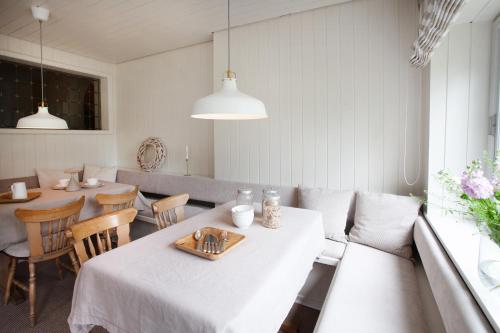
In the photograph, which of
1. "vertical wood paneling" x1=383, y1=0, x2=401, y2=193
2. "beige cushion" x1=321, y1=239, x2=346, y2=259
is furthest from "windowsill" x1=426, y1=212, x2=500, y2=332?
"beige cushion" x1=321, y1=239, x2=346, y2=259

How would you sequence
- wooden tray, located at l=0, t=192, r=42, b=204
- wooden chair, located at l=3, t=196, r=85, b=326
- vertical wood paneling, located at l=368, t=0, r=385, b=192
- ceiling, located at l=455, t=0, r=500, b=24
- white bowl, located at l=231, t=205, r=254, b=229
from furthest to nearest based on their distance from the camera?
vertical wood paneling, located at l=368, t=0, r=385, b=192 → wooden tray, located at l=0, t=192, r=42, b=204 → wooden chair, located at l=3, t=196, r=85, b=326 → white bowl, located at l=231, t=205, r=254, b=229 → ceiling, located at l=455, t=0, r=500, b=24

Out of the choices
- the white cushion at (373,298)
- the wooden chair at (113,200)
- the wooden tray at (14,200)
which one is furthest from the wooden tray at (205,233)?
the wooden tray at (14,200)

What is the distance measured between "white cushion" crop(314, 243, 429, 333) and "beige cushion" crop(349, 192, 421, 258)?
97 mm

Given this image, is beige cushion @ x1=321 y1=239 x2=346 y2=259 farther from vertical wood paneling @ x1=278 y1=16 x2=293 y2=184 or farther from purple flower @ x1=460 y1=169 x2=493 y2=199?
purple flower @ x1=460 y1=169 x2=493 y2=199

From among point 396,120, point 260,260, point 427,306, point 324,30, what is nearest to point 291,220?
point 260,260

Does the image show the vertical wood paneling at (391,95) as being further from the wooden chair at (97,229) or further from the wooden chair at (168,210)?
the wooden chair at (97,229)

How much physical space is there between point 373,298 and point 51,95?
4.17 m

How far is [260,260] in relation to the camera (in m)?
1.20

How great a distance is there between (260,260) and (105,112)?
3.83 m

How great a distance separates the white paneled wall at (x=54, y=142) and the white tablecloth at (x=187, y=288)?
2.84m

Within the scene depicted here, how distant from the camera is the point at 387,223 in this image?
6.46 feet

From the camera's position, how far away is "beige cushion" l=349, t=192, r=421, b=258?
1.91 meters

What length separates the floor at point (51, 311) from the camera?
180 cm

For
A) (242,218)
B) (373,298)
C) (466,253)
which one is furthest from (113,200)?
(466,253)
